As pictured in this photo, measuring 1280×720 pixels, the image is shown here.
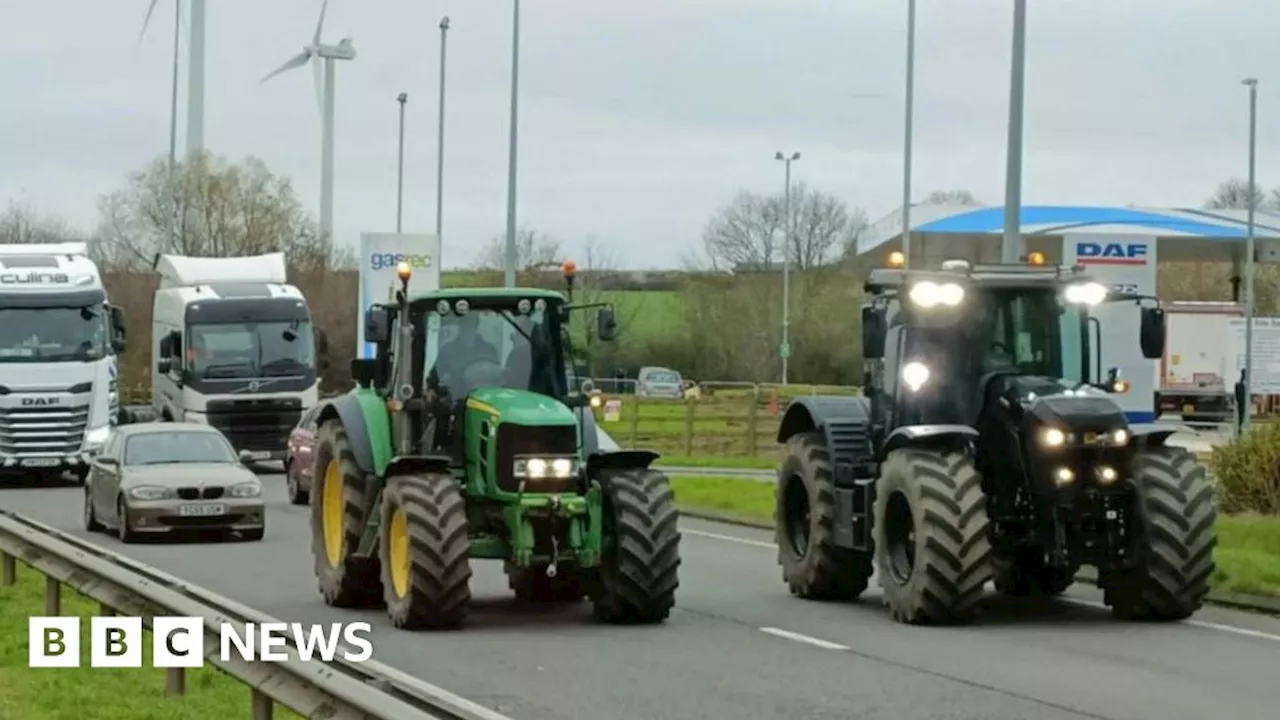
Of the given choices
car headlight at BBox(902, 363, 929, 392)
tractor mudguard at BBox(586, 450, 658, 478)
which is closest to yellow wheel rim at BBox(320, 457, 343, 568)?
tractor mudguard at BBox(586, 450, 658, 478)

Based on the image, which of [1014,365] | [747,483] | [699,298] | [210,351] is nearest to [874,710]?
[1014,365]

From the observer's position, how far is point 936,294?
18.2 m

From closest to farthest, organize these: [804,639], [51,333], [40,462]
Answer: [804,639] → [51,333] → [40,462]

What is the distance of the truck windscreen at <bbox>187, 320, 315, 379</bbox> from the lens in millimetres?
42375

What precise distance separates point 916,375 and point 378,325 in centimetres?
424

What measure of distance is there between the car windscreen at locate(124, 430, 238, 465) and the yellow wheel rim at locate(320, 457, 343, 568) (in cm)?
861

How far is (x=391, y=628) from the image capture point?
16828 mm

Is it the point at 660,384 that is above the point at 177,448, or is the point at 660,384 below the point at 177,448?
below

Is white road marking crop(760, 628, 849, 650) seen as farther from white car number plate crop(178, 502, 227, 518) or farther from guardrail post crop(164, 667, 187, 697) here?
white car number plate crop(178, 502, 227, 518)

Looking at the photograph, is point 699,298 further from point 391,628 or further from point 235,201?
point 391,628

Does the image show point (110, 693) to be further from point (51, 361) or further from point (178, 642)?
point (51, 361)

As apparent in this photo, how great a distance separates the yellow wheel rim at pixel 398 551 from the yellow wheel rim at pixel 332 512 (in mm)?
1613

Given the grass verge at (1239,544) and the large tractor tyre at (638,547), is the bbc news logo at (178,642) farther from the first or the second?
the grass verge at (1239,544)

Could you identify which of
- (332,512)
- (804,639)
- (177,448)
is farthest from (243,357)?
(804,639)
